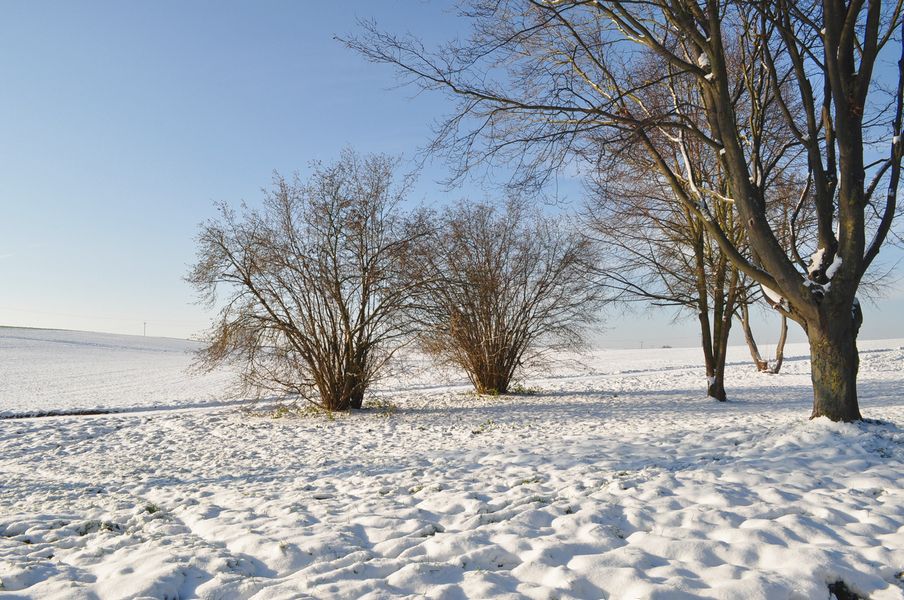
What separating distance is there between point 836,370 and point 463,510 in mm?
6657

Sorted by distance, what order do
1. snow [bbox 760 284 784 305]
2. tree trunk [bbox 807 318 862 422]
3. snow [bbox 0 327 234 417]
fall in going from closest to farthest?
1. tree trunk [bbox 807 318 862 422]
2. snow [bbox 760 284 784 305]
3. snow [bbox 0 327 234 417]

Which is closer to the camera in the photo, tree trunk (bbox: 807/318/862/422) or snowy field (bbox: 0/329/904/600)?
snowy field (bbox: 0/329/904/600)

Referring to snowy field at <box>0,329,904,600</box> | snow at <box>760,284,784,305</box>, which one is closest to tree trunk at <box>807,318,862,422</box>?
snowy field at <box>0,329,904,600</box>

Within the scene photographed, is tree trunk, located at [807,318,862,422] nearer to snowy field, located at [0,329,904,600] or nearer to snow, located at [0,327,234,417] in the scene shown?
snowy field, located at [0,329,904,600]

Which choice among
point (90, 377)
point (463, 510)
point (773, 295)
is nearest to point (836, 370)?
point (773, 295)

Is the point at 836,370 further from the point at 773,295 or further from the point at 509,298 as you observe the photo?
the point at 509,298

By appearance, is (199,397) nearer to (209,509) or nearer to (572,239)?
(572,239)

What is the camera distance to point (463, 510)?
4984 millimetres

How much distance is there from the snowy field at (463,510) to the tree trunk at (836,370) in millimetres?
360

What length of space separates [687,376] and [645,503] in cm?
2053

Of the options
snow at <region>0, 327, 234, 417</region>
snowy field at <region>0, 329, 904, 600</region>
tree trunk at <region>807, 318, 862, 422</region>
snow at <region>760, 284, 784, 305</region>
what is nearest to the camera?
snowy field at <region>0, 329, 904, 600</region>

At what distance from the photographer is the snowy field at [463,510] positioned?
3393 millimetres

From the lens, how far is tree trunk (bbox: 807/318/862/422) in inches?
327

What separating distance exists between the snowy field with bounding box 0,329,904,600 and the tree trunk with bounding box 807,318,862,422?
1.18 feet
